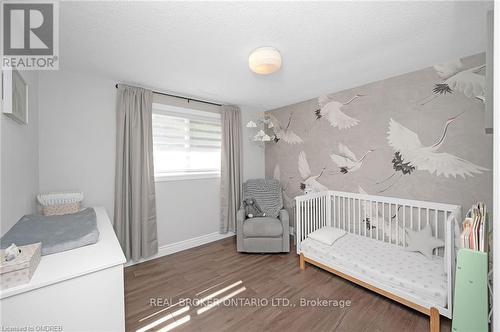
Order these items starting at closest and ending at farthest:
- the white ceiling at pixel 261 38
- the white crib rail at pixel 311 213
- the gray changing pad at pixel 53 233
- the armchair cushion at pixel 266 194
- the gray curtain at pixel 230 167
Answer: the gray changing pad at pixel 53 233
the white ceiling at pixel 261 38
the white crib rail at pixel 311 213
the armchair cushion at pixel 266 194
the gray curtain at pixel 230 167

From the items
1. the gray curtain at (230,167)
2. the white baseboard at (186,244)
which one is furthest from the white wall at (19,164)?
the gray curtain at (230,167)

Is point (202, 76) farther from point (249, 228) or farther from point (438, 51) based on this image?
point (438, 51)

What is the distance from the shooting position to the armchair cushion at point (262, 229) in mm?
2797

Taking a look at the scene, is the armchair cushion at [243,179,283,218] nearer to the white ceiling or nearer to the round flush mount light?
the white ceiling

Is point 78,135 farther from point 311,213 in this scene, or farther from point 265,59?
point 311,213

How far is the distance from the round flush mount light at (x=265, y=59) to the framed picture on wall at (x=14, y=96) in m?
1.68

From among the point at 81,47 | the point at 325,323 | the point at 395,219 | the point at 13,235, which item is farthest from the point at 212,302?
the point at 81,47

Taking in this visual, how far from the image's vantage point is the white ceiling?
1291 millimetres

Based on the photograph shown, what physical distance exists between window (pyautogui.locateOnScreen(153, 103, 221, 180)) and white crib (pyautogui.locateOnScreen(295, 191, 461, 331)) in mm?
1656

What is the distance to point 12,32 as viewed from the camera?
4.41 feet

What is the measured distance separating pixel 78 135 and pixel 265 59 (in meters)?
2.28

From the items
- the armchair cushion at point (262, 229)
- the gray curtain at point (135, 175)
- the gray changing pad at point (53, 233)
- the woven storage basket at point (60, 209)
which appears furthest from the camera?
the armchair cushion at point (262, 229)

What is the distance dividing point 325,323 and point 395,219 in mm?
1523

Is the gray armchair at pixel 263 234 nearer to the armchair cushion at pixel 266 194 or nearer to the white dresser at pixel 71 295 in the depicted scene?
the armchair cushion at pixel 266 194
